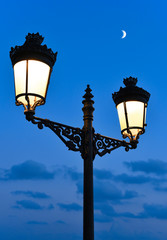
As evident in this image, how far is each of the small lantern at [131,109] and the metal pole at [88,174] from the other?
0.67 m

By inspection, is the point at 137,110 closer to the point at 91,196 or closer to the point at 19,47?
the point at 91,196

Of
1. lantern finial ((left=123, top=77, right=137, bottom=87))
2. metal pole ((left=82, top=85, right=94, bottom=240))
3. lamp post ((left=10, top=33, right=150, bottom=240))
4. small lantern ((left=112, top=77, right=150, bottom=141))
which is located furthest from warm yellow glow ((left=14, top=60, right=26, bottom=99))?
lantern finial ((left=123, top=77, right=137, bottom=87))

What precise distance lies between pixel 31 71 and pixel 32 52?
28 cm

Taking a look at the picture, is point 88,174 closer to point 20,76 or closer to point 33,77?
point 33,77

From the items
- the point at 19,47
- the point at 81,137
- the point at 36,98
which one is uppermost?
the point at 19,47

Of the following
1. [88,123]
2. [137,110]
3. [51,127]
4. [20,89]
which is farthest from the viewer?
[137,110]

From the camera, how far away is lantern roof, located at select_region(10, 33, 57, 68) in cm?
421

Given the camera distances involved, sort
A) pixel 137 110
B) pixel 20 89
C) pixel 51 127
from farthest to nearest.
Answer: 1. pixel 137 110
2. pixel 51 127
3. pixel 20 89

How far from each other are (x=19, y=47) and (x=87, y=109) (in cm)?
144

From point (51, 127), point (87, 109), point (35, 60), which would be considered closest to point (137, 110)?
point (87, 109)

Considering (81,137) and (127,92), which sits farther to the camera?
(127,92)

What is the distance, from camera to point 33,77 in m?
4.13

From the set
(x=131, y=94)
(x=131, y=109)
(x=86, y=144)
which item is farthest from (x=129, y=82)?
(x=86, y=144)

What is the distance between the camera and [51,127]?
4477mm
